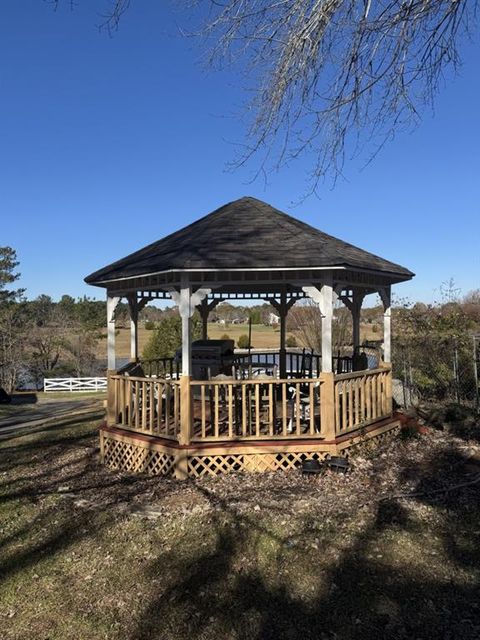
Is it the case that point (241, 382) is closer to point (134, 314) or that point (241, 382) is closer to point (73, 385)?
point (134, 314)

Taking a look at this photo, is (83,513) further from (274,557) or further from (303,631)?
(303,631)

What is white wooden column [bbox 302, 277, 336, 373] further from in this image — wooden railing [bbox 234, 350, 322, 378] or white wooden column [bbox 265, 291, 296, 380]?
white wooden column [bbox 265, 291, 296, 380]

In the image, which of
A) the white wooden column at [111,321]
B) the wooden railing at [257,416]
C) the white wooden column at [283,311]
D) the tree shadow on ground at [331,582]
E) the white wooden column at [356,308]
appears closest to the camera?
the tree shadow on ground at [331,582]

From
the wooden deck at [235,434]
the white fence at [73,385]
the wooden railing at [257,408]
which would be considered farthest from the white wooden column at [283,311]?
the white fence at [73,385]

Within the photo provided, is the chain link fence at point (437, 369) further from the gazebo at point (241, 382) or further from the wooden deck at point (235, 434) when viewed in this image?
the wooden deck at point (235, 434)

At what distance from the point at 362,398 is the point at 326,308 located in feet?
5.74

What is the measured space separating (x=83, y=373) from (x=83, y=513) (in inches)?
1472

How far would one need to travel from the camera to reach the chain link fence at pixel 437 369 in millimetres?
12167

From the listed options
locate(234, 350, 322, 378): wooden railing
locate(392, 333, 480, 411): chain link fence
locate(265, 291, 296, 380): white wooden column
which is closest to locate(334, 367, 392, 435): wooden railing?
locate(234, 350, 322, 378): wooden railing

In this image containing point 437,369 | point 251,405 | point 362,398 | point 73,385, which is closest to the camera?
point 251,405

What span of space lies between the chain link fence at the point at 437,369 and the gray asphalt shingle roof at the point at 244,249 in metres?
4.07

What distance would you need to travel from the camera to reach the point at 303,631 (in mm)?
3613

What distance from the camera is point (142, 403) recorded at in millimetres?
7801

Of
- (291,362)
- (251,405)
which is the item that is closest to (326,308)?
(251,405)
